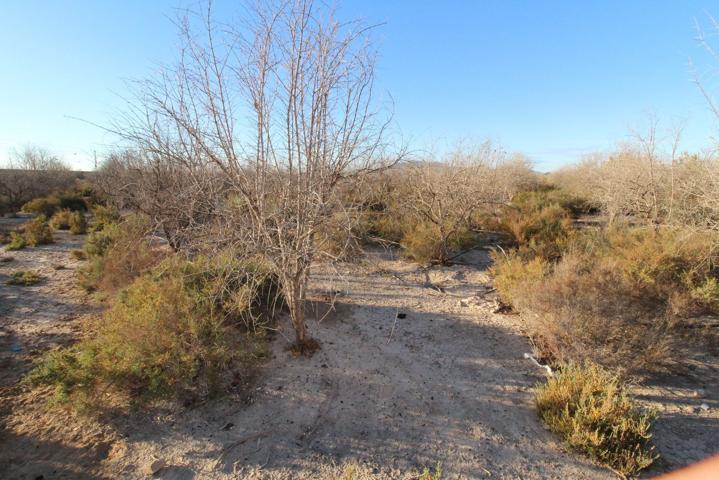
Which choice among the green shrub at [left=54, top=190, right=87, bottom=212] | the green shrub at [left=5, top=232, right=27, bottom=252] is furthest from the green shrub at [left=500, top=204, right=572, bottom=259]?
the green shrub at [left=54, top=190, right=87, bottom=212]

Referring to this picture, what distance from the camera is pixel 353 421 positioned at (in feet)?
9.07

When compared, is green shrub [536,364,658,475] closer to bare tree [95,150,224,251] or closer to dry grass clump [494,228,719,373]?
dry grass clump [494,228,719,373]

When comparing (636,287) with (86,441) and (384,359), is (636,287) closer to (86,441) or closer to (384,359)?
(384,359)

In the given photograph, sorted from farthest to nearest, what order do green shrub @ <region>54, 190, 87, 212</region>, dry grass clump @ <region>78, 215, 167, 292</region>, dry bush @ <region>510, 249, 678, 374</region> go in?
green shrub @ <region>54, 190, 87, 212</region>, dry grass clump @ <region>78, 215, 167, 292</region>, dry bush @ <region>510, 249, 678, 374</region>

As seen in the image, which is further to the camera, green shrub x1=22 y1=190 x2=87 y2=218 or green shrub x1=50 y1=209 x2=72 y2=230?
green shrub x1=22 y1=190 x2=87 y2=218

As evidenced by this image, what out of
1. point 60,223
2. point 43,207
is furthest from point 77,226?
point 43,207

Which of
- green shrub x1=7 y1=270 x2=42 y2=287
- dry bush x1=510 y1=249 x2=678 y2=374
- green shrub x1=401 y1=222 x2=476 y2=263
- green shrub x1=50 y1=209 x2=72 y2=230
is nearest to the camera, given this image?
dry bush x1=510 y1=249 x2=678 y2=374

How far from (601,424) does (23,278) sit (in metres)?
9.02

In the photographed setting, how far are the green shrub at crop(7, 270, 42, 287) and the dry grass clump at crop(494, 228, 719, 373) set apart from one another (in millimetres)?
8604

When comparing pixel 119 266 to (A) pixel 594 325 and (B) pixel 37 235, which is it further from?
(A) pixel 594 325

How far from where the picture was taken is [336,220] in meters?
3.03

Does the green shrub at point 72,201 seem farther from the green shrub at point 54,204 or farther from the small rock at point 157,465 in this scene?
the small rock at point 157,465

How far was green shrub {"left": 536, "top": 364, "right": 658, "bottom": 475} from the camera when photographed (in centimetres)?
233

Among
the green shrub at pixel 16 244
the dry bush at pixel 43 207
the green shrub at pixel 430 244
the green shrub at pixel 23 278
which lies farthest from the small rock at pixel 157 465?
the dry bush at pixel 43 207
